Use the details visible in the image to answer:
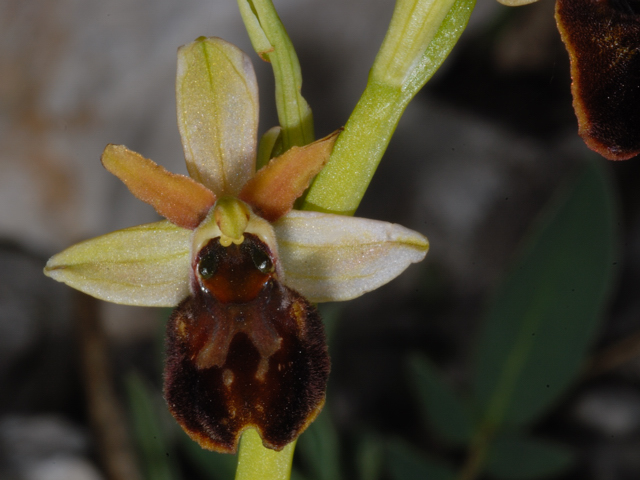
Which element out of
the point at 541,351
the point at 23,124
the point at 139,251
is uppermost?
the point at 139,251

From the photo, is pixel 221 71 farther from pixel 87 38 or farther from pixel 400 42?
pixel 87 38

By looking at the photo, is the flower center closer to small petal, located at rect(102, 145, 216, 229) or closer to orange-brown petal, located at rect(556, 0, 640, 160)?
small petal, located at rect(102, 145, 216, 229)

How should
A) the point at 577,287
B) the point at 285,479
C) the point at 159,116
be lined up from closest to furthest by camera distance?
1. the point at 285,479
2. the point at 577,287
3. the point at 159,116

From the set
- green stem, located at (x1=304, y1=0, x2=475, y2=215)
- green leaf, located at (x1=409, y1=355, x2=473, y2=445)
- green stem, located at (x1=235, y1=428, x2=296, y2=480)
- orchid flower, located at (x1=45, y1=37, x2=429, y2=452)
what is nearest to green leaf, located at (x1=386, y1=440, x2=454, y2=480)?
green leaf, located at (x1=409, y1=355, x2=473, y2=445)

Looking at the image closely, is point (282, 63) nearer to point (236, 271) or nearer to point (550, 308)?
point (236, 271)

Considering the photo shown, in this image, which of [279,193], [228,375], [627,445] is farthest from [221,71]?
[627,445]

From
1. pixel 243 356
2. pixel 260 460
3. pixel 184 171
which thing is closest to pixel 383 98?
pixel 243 356

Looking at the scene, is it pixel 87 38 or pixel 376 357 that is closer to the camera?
pixel 87 38
